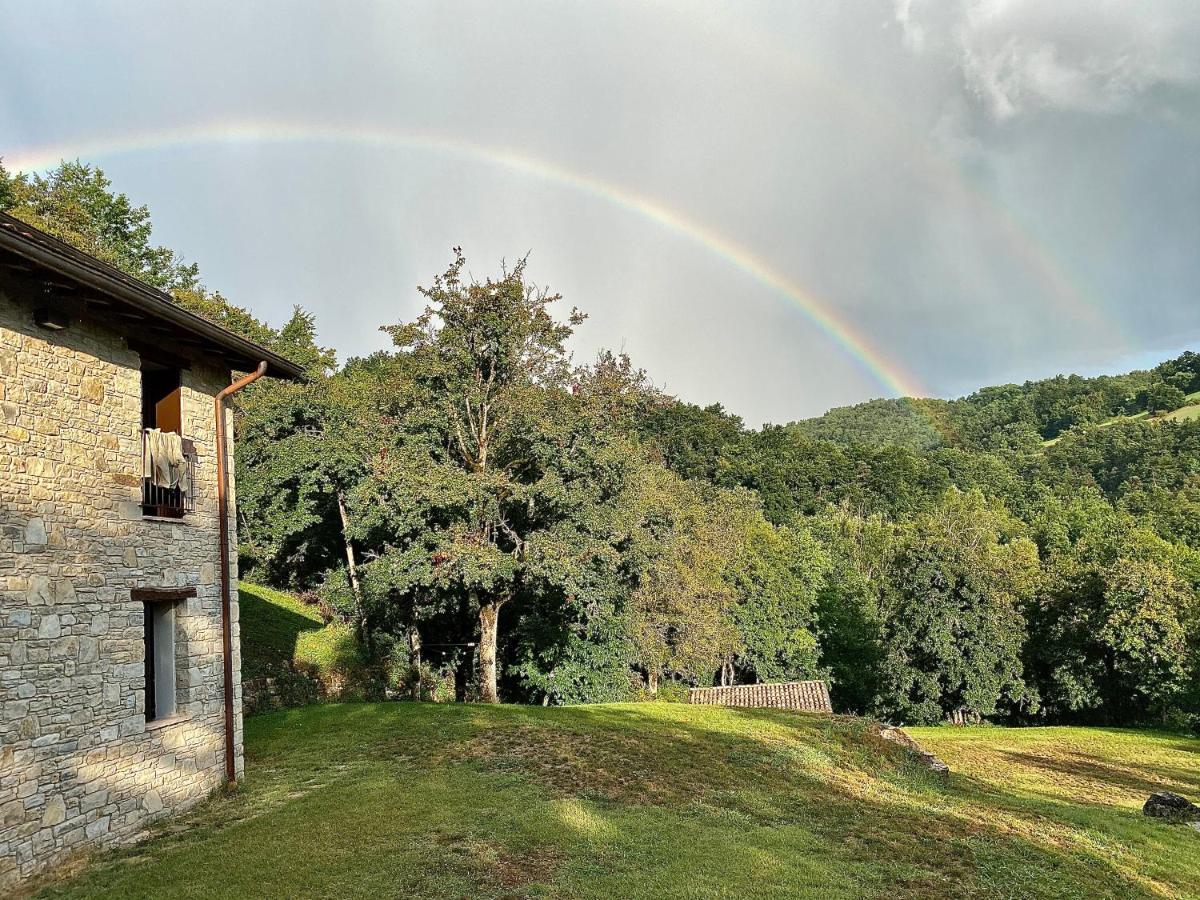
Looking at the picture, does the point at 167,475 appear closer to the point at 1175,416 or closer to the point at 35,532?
the point at 35,532

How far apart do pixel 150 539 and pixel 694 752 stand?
10.4m

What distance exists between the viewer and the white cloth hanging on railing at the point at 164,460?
961 centimetres

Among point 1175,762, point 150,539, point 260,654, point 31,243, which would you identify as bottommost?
point 1175,762

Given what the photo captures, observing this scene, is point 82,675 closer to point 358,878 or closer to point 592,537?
point 358,878

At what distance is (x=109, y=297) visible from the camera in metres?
8.72

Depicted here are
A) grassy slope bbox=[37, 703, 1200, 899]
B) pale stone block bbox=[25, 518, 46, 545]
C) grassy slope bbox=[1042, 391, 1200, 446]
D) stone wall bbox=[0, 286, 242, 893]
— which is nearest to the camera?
stone wall bbox=[0, 286, 242, 893]

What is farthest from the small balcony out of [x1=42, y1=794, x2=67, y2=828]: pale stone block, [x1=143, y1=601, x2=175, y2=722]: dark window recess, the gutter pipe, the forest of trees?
the forest of trees

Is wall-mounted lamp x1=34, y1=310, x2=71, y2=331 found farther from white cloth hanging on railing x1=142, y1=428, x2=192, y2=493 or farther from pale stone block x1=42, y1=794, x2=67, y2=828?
pale stone block x1=42, y1=794, x2=67, y2=828

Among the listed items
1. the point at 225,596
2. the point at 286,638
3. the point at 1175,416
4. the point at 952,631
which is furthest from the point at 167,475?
the point at 1175,416

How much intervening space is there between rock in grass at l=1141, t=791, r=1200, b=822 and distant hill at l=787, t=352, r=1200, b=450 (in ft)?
296

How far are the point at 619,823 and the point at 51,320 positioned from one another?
962 centimetres

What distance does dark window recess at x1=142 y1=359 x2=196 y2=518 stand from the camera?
9.95m

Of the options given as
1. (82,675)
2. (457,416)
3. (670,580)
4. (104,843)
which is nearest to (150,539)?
(82,675)

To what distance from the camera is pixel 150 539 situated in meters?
9.53
